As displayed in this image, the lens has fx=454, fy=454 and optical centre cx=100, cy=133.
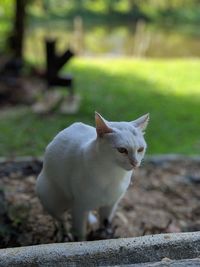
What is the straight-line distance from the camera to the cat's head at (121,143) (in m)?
2.24

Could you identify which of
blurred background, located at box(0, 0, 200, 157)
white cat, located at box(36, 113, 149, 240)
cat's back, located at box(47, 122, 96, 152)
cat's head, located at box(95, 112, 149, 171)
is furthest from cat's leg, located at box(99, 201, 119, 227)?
blurred background, located at box(0, 0, 200, 157)

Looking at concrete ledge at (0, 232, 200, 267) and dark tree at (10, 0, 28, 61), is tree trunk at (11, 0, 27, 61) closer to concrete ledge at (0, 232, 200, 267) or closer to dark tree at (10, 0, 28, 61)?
dark tree at (10, 0, 28, 61)

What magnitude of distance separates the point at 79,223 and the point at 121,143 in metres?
0.72

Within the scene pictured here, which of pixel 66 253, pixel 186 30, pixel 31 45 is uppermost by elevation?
pixel 66 253

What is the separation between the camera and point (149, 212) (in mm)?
3789

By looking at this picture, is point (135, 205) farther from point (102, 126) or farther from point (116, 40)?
point (116, 40)

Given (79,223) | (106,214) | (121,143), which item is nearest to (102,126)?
(121,143)

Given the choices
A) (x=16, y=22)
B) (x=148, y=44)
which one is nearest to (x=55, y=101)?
(x=16, y=22)

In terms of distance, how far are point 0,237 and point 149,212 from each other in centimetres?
142

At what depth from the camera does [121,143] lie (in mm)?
2230

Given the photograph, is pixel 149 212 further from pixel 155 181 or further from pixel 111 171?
pixel 111 171

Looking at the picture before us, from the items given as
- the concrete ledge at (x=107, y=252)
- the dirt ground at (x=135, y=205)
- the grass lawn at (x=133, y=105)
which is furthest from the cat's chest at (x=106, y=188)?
the grass lawn at (x=133, y=105)

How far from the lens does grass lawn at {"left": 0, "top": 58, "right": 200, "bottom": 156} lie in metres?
6.10

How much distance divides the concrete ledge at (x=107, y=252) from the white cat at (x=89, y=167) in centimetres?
38
